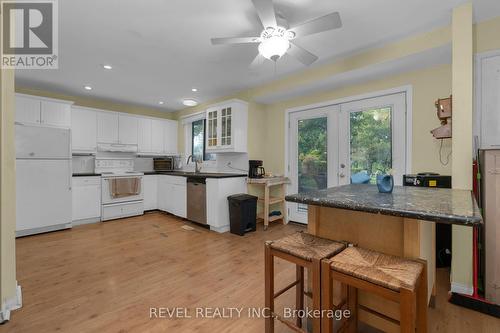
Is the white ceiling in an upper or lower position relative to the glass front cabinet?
upper

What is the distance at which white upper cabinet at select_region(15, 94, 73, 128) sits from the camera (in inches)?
144

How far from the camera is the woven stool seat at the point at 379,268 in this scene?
0.99 metres

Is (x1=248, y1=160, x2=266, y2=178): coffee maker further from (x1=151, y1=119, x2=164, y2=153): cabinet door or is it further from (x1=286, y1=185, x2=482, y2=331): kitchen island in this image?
(x1=151, y1=119, x2=164, y2=153): cabinet door

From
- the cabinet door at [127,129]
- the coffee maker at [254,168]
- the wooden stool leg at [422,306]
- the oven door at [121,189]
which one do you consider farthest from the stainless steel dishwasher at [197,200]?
the wooden stool leg at [422,306]

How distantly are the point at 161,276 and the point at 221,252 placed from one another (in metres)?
0.82

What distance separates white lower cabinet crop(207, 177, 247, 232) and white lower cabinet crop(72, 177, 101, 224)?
2.27m

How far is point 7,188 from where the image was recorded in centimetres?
176

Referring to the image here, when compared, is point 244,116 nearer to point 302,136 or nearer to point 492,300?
point 302,136

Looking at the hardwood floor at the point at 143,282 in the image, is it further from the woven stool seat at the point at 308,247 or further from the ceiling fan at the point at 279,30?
the ceiling fan at the point at 279,30

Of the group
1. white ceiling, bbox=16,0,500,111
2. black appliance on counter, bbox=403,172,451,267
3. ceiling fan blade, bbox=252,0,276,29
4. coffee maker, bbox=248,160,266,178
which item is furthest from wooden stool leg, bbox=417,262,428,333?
coffee maker, bbox=248,160,266,178

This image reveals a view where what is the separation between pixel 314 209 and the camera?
1639mm

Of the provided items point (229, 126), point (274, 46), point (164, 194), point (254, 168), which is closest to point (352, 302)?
point (274, 46)

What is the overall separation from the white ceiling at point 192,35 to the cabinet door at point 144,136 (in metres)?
1.46

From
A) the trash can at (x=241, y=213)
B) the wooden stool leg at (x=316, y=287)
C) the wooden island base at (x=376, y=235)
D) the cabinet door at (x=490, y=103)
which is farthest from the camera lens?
the trash can at (x=241, y=213)
